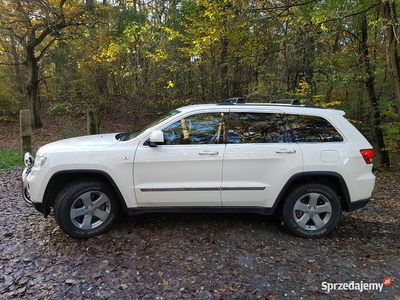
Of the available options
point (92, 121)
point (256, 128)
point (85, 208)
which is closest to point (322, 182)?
point (256, 128)

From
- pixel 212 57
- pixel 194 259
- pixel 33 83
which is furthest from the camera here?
pixel 33 83

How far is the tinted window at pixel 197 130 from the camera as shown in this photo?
3525 mm

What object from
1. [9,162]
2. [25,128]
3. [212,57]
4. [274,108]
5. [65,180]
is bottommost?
[9,162]

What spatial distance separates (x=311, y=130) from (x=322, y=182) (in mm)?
751

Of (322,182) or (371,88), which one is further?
(371,88)

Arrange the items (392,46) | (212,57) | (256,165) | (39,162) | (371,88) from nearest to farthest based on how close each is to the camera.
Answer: (39,162) → (256,165) → (392,46) → (371,88) → (212,57)

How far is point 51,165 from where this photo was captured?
3285 mm

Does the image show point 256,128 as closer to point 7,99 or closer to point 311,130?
point 311,130

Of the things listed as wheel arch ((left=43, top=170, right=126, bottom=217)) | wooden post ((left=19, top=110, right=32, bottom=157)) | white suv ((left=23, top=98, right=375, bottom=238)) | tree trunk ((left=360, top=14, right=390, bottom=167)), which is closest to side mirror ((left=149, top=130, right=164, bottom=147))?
white suv ((left=23, top=98, right=375, bottom=238))

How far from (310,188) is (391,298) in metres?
1.42

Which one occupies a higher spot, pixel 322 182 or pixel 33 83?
pixel 33 83

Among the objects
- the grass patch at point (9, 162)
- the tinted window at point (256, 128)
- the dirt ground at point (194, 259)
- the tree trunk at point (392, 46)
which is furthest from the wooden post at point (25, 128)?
the tree trunk at point (392, 46)

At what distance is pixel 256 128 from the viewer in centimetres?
361

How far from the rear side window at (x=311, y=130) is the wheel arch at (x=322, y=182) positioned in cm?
47
